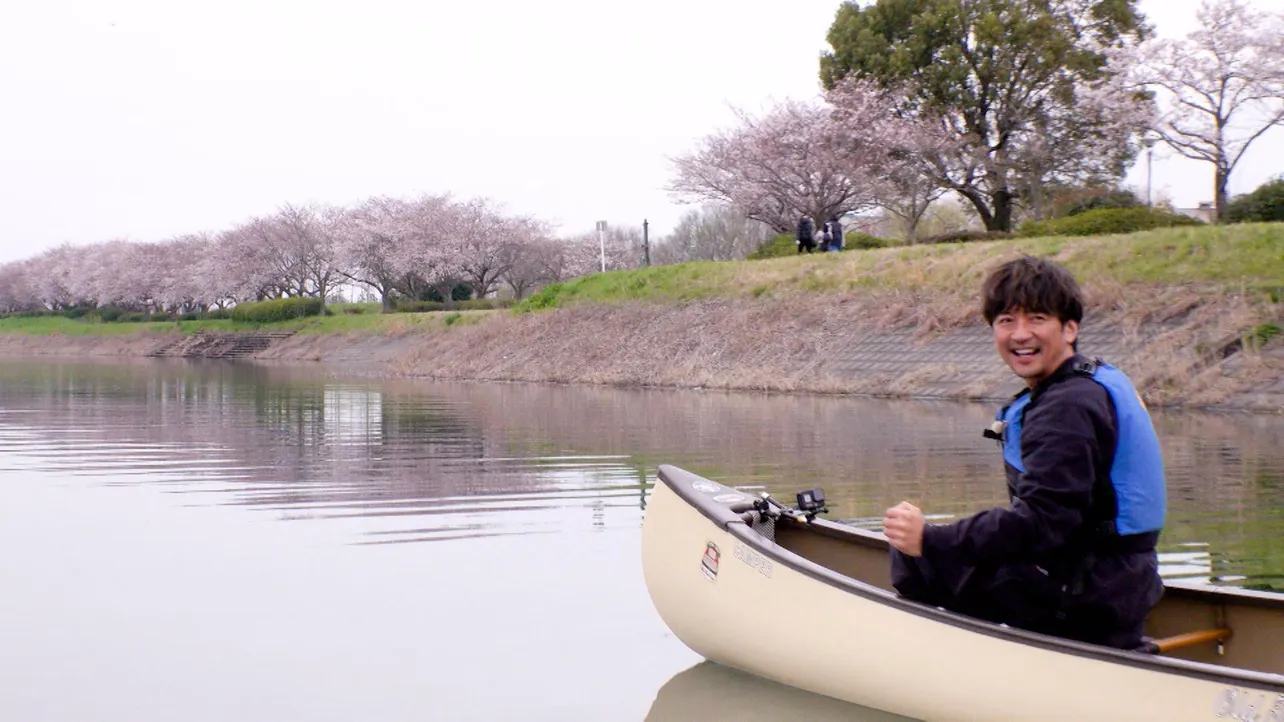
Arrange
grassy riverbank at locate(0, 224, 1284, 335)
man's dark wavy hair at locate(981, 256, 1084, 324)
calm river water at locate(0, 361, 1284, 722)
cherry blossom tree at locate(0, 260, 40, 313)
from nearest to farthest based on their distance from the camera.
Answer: man's dark wavy hair at locate(981, 256, 1084, 324) → calm river water at locate(0, 361, 1284, 722) → grassy riverbank at locate(0, 224, 1284, 335) → cherry blossom tree at locate(0, 260, 40, 313)

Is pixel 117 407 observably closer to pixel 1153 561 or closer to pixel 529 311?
pixel 529 311

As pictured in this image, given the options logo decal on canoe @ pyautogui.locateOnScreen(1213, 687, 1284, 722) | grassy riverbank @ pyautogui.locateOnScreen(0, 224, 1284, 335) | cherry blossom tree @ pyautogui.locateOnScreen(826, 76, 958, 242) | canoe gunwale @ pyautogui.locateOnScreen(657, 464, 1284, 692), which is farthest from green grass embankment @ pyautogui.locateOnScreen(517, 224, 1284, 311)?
logo decal on canoe @ pyautogui.locateOnScreen(1213, 687, 1284, 722)

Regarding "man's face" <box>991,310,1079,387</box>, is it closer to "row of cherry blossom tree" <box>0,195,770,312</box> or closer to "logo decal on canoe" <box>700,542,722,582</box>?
"logo decal on canoe" <box>700,542,722,582</box>

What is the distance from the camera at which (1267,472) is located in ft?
34.9

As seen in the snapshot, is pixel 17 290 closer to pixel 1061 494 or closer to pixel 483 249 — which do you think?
pixel 483 249

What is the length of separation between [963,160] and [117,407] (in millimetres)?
24820

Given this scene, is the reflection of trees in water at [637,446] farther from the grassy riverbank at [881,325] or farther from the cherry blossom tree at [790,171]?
the cherry blossom tree at [790,171]

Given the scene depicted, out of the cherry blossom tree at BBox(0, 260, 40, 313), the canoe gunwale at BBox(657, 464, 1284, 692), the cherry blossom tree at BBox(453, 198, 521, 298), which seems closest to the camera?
the canoe gunwale at BBox(657, 464, 1284, 692)

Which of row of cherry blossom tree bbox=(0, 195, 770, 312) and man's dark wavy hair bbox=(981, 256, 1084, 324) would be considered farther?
row of cherry blossom tree bbox=(0, 195, 770, 312)

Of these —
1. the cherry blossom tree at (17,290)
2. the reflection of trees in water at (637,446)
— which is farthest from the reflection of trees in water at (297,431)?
the cherry blossom tree at (17,290)

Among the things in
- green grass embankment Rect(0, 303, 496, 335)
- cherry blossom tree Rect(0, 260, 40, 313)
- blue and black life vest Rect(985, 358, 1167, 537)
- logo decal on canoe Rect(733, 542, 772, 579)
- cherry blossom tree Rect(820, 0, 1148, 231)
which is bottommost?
logo decal on canoe Rect(733, 542, 772, 579)

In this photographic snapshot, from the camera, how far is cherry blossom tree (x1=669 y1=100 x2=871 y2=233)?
37.4 meters

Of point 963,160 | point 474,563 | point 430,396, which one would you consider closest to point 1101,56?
point 963,160

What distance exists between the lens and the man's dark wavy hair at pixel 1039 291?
12.4 ft
